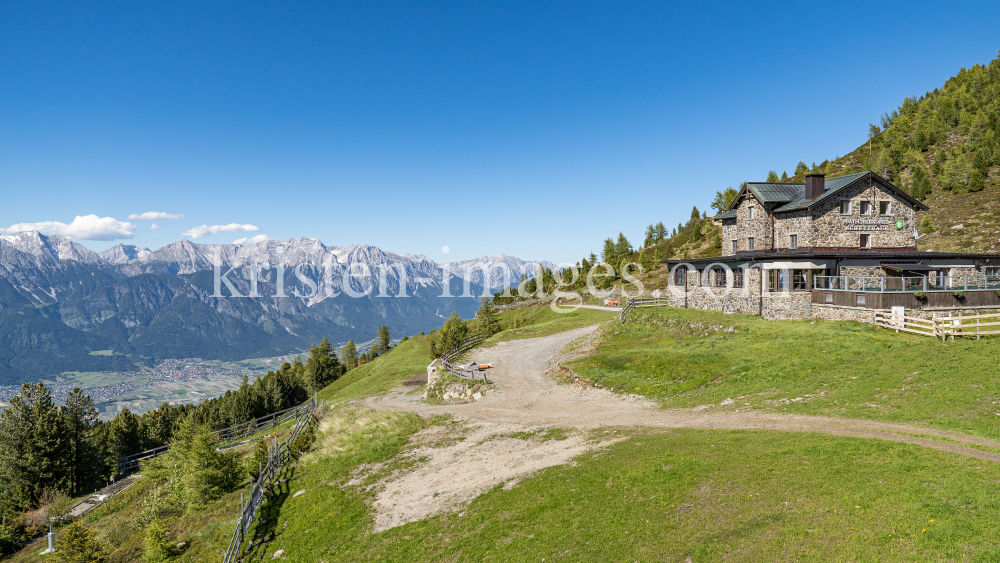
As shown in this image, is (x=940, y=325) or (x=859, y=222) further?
(x=859, y=222)

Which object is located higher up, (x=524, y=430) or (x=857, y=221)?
(x=857, y=221)

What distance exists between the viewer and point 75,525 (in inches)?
735

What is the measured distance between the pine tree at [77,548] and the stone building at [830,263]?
156 ft

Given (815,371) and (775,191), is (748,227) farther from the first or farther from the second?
(815,371)

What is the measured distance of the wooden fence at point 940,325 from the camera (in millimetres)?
25562

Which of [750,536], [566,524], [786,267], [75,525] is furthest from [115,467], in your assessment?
[786,267]

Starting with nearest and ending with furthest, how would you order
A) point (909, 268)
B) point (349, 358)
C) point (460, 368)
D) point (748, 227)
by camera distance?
point (460, 368), point (909, 268), point (748, 227), point (349, 358)

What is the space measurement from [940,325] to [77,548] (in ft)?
148

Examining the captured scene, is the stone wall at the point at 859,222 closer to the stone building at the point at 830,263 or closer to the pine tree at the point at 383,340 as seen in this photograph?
the stone building at the point at 830,263

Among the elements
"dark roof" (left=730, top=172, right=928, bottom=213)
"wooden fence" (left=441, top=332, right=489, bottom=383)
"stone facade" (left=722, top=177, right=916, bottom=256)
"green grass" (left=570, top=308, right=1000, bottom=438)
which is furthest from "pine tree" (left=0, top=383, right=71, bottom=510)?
"stone facade" (left=722, top=177, right=916, bottom=256)

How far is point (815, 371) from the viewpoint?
2555cm

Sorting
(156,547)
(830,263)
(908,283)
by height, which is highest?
(830,263)

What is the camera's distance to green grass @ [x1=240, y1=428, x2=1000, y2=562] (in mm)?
10672

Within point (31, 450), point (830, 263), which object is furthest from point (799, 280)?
point (31, 450)
